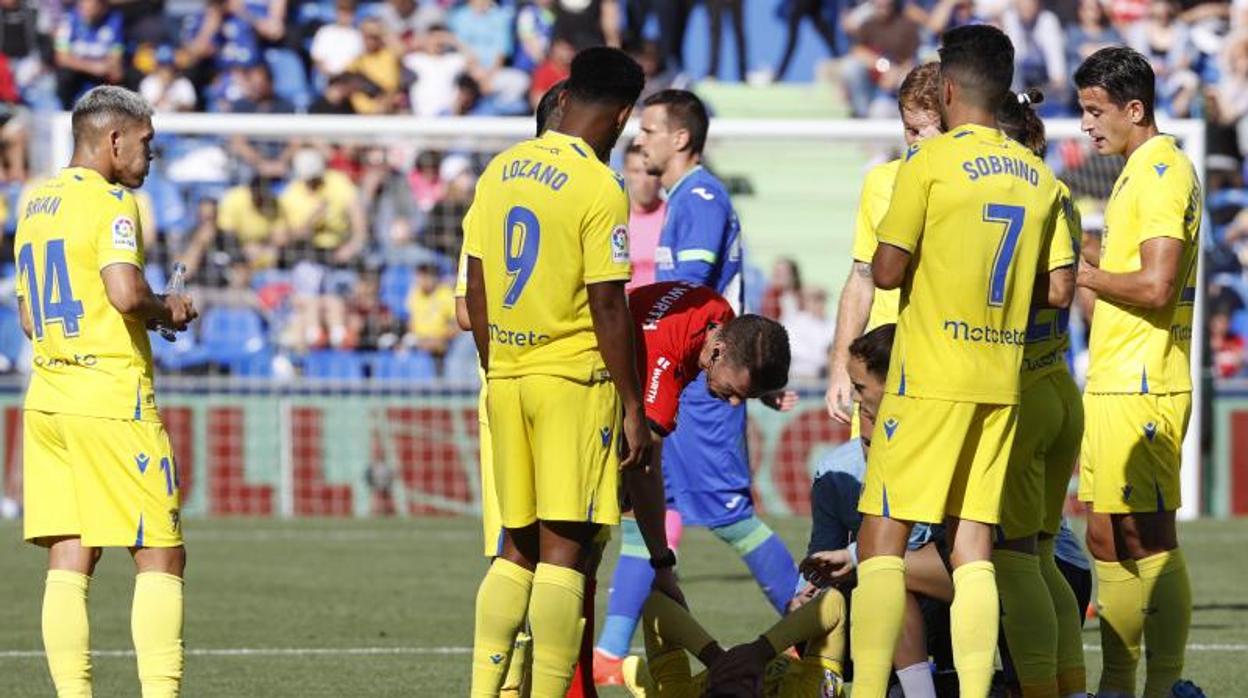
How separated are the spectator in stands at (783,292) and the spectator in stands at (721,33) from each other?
14.5ft

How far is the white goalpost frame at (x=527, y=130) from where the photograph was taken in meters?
15.7

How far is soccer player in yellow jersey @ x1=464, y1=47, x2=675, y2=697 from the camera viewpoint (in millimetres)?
6574

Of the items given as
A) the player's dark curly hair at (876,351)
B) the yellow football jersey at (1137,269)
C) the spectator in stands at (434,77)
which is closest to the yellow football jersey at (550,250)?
the player's dark curly hair at (876,351)

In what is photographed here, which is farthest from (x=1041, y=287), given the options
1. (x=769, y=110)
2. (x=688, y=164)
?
(x=769, y=110)

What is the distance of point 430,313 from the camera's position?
58.0 feet

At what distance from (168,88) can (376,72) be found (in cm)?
197

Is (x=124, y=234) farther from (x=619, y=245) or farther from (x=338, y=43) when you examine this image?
(x=338, y=43)

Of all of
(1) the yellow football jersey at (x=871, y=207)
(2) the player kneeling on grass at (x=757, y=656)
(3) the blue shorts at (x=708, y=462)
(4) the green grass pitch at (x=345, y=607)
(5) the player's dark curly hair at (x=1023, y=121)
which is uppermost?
(5) the player's dark curly hair at (x=1023, y=121)

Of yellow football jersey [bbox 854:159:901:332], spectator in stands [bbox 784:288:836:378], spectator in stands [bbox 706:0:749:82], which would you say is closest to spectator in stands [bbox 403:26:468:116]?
spectator in stands [bbox 706:0:749:82]

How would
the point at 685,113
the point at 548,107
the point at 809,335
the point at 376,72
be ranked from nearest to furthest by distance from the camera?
the point at 548,107 < the point at 685,113 < the point at 809,335 < the point at 376,72

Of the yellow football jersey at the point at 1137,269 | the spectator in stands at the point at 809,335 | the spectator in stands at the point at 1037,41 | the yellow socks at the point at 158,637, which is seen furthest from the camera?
the spectator in stands at the point at 1037,41

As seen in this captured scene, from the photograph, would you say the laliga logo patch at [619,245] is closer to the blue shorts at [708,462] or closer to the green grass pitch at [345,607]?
the green grass pitch at [345,607]

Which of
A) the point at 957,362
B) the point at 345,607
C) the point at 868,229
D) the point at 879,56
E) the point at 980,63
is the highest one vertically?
the point at 879,56

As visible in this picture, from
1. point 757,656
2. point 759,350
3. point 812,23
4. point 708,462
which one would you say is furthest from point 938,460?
point 812,23
